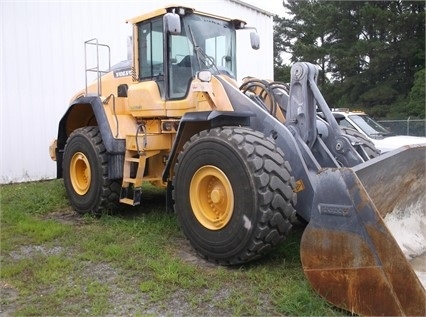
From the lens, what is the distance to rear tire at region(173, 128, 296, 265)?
3.88 m

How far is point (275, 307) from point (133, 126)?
3.42m

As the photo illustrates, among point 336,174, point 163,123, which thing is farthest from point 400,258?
point 163,123

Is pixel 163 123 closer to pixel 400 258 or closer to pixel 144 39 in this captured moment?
pixel 144 39

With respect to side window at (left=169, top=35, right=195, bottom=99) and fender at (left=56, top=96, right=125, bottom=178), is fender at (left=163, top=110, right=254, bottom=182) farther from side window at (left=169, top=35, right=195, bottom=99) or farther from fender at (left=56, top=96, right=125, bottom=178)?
fender at (left=56, top=96, right=125, bottom=178)

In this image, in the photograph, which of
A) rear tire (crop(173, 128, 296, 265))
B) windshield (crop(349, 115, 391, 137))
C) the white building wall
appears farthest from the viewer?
windshield (crop(349, 115, 391, 137))

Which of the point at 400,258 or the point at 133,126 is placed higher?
the point at 133,126

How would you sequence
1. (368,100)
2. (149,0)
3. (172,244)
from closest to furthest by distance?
(172,244)
(149,0)
(368,100)

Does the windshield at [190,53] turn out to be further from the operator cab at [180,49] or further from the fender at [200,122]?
the fender at [200,122]

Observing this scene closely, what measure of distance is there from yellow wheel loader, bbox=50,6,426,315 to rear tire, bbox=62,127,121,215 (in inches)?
0.7

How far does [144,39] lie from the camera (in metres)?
6.02

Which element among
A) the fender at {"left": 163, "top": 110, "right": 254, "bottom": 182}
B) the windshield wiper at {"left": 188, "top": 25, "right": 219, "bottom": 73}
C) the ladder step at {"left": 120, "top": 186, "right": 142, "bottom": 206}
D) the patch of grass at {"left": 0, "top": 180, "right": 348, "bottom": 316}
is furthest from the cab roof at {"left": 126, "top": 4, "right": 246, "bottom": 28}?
the patch of grass at {"left": 0, "top": 180, "right": 348, "bottom": 316}

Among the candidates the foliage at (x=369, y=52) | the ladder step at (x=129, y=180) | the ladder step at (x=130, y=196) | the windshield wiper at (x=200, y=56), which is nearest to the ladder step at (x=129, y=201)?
the ladder step at (x=130, y=196)

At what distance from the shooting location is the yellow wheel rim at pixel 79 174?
21.2 feet

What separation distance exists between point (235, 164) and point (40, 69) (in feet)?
23.6
